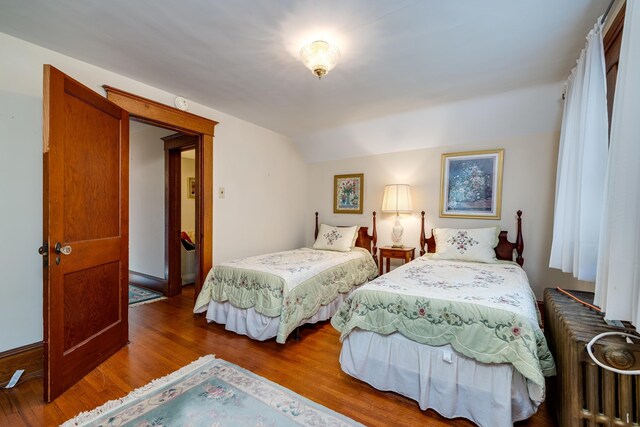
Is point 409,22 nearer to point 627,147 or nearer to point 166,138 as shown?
point 627,147

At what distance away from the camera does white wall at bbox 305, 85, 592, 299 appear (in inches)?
115

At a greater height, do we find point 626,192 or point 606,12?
point 606,12

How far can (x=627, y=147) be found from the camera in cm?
107

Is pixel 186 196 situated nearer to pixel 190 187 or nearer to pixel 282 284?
pixel 190 187

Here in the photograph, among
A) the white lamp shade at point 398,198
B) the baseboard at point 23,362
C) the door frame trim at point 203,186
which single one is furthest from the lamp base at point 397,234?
the baseboard at point 23,362

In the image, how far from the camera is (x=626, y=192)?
1.05 meters

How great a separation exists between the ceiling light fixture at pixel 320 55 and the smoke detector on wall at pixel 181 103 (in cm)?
162

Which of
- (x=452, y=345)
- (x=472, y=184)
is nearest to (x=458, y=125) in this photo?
(x=472, y=184)

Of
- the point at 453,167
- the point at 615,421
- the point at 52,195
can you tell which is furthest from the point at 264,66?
the point at 615,421

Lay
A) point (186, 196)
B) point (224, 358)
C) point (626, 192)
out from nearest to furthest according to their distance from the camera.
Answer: point (626, 192) → point (224, 358) → point (186, 196)

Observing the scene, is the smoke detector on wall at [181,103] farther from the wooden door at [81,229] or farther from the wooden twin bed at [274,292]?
the wooden twin bed at [274,292]

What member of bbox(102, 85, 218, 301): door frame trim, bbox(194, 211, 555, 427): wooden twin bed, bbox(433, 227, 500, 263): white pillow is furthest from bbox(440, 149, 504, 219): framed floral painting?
bbox(102, 85, 218, 301): door frame trim

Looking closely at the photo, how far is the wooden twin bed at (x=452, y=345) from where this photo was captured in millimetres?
1475

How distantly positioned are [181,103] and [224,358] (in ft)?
8.31
